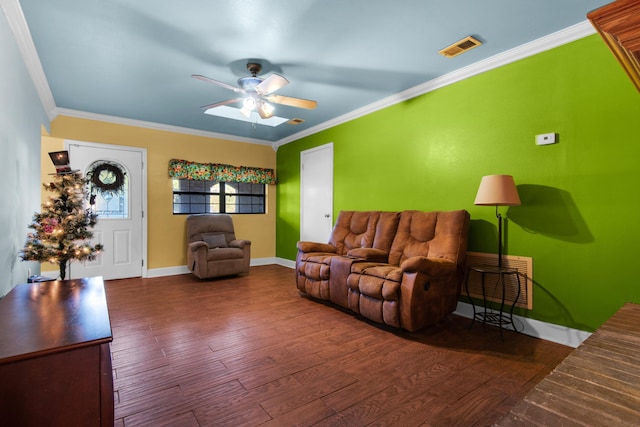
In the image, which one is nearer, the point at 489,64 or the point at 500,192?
the point at 500,192

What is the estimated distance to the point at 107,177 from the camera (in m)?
4.76

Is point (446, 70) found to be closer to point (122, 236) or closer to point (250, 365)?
point (250, 365)

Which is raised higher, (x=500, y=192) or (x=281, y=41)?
(x=281, y=41)

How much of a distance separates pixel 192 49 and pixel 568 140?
332 cm

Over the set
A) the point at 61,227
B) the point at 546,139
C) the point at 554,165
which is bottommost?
the point at 61,227

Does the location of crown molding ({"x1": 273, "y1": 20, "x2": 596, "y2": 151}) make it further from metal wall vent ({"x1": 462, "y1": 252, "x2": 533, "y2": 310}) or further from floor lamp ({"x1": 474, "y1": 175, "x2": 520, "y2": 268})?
metal wall vent ({"x1": 462, "y1": 252, "x2": 533, "y2": 310})

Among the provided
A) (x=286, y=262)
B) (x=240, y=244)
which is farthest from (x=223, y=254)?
(x=286, y=262)

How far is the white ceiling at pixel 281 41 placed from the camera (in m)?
2.22

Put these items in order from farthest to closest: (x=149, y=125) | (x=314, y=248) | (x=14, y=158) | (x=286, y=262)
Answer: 1. (x=286, y=262)
2. (x=149, y=125)
3. (x=314, y=248)
4. (x=14, y=158)

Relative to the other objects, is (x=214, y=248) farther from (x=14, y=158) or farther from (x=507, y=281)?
(x=507, y=281)

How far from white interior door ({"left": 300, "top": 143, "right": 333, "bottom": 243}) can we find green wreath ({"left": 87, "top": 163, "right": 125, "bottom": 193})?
2936 millimetres

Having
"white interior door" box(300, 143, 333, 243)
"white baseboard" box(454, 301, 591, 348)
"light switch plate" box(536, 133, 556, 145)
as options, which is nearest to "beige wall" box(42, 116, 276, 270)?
"white interior door" box(300, 143, 333, 243)

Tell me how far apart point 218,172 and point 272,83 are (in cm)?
321

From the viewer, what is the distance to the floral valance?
5.23 metres
